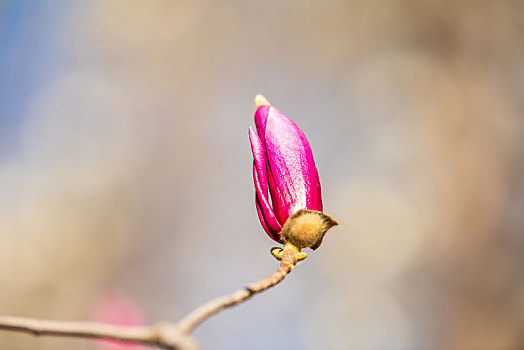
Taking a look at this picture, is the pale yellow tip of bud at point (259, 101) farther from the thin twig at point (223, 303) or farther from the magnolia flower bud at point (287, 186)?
the thin twig at point (223, 303)

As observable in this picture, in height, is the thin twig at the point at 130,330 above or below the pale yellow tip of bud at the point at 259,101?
below

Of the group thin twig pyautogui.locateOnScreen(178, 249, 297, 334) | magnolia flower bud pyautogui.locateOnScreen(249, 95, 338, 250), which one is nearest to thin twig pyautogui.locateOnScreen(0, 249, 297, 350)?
thin twig pyautogui.locateOnScreen(178, 249, 297, 334)

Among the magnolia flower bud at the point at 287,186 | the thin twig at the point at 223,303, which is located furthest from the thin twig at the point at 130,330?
the magnolia flower bud at the point at 287,186

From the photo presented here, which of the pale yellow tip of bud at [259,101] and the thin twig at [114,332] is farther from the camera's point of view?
the pale yellow tip of bud at [259,101]

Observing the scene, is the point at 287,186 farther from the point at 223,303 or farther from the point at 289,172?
the point at 223,303

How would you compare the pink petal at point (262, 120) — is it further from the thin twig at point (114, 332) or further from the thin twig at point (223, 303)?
the thin twig at point (114, 332)

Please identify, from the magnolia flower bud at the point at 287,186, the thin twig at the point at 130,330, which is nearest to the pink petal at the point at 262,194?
the magnolia flower bud at the point at 287,186

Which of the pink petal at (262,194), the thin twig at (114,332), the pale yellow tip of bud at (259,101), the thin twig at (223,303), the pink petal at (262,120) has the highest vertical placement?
the pale yellow tip of bud at (259,101)

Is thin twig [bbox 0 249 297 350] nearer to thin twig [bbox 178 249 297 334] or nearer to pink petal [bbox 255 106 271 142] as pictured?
thin twig [bbox 178 249 297 334]

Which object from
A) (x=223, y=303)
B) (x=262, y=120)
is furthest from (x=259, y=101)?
(x=223, y=303)
